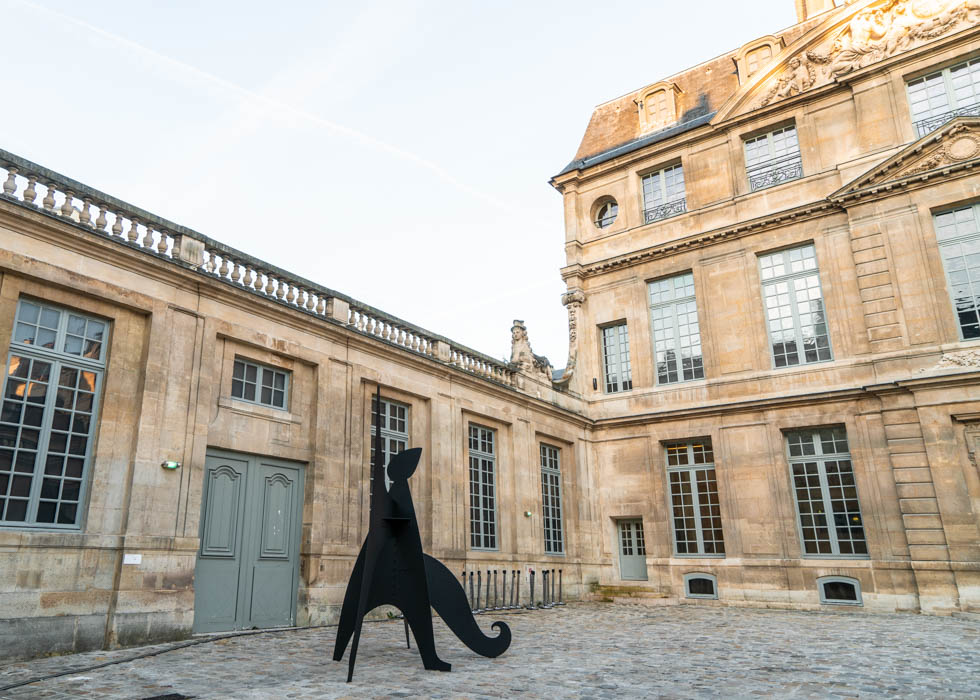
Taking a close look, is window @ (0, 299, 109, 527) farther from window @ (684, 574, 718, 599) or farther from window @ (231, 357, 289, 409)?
window @ (684, 574, 718, 599)

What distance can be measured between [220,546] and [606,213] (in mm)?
14772

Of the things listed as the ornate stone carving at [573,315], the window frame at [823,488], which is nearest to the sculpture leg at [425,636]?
the window frame at [823,488]

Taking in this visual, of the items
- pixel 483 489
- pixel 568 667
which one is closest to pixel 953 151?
pixel 483 489

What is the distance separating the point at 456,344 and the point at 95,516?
8.16m

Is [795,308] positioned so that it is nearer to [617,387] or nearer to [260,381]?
[617,387]

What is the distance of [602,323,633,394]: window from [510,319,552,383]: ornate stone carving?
247 centimetres

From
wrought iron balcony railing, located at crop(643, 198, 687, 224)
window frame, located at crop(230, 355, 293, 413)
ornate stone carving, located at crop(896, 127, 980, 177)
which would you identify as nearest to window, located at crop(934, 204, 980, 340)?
ornate stone carving, located at crop(896, 127, 980, 177)

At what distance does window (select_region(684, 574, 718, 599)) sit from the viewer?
16.4 meters

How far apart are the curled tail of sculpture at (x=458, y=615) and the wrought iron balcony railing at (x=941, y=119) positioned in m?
14.9

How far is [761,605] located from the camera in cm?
1562

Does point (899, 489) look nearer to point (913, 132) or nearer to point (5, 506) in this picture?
point (913, 132)

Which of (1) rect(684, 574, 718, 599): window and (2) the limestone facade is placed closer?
(2) the limestone facade

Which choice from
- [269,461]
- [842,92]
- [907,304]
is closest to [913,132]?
[842,92]

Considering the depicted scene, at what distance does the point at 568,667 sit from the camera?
699cm
